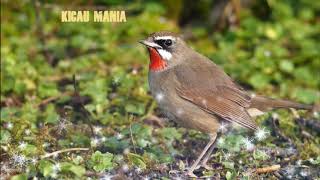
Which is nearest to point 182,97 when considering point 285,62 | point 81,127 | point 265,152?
point 265,152

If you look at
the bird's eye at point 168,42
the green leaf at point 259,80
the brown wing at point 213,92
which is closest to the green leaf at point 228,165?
the brown wing at point 213,92

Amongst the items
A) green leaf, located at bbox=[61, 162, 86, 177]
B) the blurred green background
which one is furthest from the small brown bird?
green leaf, located at bbox=[61, 162, 86, 177]

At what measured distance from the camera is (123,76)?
6.45 metres

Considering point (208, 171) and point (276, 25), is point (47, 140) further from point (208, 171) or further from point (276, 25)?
point (276, 25)

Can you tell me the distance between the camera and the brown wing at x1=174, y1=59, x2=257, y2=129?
17.2ft

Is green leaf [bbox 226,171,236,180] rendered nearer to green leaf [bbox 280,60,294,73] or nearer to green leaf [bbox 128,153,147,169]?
green leaf [bbox 128,153,147,169]

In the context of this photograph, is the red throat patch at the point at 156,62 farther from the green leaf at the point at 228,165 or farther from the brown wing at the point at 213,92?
the green leaf at the point at 228,165

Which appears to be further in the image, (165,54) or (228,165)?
(165,54)

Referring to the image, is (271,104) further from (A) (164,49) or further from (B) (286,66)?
(B) (286,66)

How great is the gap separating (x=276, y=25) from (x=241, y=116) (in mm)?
3210

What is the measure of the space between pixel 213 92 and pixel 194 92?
0.50 feet

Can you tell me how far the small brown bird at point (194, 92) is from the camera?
5.19m

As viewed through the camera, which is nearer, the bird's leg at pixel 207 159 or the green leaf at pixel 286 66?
the bird's leg at pixel 207 159

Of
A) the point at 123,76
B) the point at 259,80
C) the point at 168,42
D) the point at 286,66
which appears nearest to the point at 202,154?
the point at 168,42
